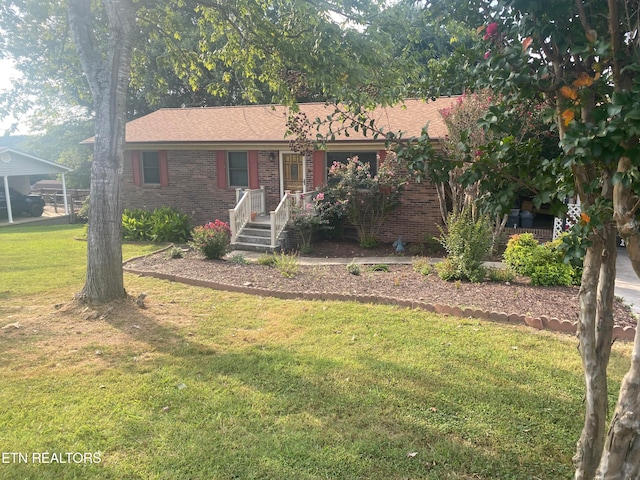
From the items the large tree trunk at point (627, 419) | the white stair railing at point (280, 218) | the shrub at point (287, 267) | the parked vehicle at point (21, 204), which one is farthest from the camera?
the parked vehicle at point (21, 204)

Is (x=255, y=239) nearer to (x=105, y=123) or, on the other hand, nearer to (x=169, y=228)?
(x=169, y=228)

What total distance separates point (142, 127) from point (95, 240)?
12.7 metres

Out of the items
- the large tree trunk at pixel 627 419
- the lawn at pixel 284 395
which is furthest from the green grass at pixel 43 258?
the large tree trunk at pixel 627 419

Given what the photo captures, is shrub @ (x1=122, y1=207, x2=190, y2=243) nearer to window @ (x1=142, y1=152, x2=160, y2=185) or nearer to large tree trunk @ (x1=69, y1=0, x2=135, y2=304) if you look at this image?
window @ (x1=142, y1=152, x2=160, y2=185)

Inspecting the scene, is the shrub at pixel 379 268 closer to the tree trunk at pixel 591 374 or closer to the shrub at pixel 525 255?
the shrub at pixel 525 255

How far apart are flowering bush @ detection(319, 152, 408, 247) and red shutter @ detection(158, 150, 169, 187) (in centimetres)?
674

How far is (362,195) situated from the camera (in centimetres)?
1288

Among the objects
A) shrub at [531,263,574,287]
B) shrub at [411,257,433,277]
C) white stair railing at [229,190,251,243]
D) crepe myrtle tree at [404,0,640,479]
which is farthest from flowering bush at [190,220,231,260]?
crepe myrtle tree at [404,0,640,479]

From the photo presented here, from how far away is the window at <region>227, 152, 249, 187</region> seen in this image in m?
15.9

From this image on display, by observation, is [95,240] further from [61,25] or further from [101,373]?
[61,25]

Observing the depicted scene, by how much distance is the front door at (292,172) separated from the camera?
15.0 metres

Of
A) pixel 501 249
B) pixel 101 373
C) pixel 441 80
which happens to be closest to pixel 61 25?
pixel 101 373

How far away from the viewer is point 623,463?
88.6 inches

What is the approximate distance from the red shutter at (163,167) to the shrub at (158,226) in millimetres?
1356
